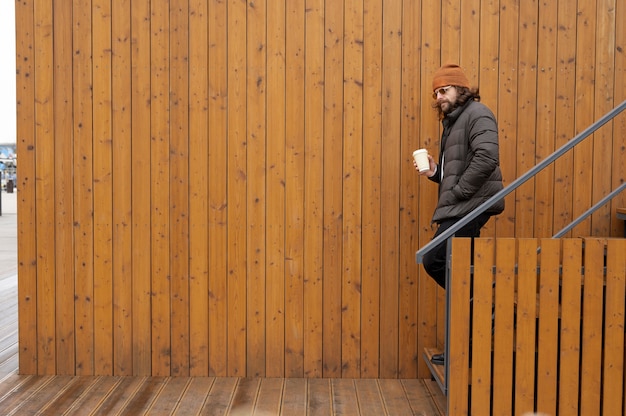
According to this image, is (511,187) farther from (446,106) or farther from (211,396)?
(211,396)

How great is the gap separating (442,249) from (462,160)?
47 centimetres

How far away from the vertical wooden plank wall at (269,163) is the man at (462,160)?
400 mm

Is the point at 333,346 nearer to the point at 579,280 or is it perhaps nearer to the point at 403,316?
the point at 403,316

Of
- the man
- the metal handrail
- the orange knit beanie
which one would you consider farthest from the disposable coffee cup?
the metal handrail

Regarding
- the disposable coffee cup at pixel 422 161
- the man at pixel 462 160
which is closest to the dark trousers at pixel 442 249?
the man at pixel 462 160

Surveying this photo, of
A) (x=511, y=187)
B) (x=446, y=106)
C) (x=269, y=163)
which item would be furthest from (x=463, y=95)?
(x=269, y=163)

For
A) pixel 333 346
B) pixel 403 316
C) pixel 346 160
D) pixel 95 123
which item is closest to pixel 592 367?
pixel 403 316

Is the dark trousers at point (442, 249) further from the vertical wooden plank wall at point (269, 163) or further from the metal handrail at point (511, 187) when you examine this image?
the vertical wooden plank wall at point (269, 163)

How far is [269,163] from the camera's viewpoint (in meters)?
3.70

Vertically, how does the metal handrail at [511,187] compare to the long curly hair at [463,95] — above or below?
below

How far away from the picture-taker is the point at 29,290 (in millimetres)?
3791

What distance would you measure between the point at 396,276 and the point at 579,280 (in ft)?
3.91

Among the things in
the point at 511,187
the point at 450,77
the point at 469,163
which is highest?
the point at 450,77

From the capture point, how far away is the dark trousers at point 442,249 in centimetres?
316
